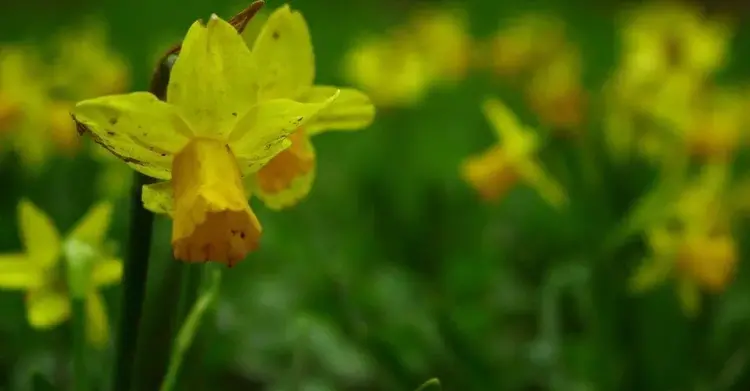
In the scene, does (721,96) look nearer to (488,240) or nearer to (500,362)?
(488,240)

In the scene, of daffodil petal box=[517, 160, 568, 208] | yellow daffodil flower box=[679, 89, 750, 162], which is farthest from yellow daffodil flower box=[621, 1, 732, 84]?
daffodil petal box=[517, 160, 568, 208]

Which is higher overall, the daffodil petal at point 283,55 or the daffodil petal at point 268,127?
the daffodil petal at point 283,55

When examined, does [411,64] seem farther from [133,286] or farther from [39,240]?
[133,286]

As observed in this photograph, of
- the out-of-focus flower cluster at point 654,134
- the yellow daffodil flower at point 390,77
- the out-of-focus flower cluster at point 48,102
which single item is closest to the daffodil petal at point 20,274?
the out-of-focus flower cluster at point 48,102

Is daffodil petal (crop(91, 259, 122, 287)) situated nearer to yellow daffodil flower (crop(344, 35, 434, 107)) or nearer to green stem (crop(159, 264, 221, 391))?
green stem (crop(159, 264, 221, 391))

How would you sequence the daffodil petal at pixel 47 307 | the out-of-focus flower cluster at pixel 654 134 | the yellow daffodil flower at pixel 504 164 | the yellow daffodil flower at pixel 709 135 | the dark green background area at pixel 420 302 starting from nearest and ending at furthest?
1. the daffodil petal at pixel 47 307
2. the dark green background area at pixel 420 302
3. the out-of-focus flower cluster at pixel 654 134
4. the yellow daffodil flower at pixel 504 164
5. the yellow daffodil flower at pixel 709 135

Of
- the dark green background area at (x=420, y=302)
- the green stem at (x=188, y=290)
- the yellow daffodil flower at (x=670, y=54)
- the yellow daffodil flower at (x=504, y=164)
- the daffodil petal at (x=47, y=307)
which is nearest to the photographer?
the green stem at (x=188, y=290)

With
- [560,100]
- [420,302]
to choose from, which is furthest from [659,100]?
[420,302]

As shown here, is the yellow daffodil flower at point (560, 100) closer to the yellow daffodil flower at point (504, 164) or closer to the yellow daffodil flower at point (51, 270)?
the yellow daffodil flower at point (504, 164)

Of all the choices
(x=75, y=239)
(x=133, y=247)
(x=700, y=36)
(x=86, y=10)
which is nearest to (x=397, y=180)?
(x=700, y=36)
